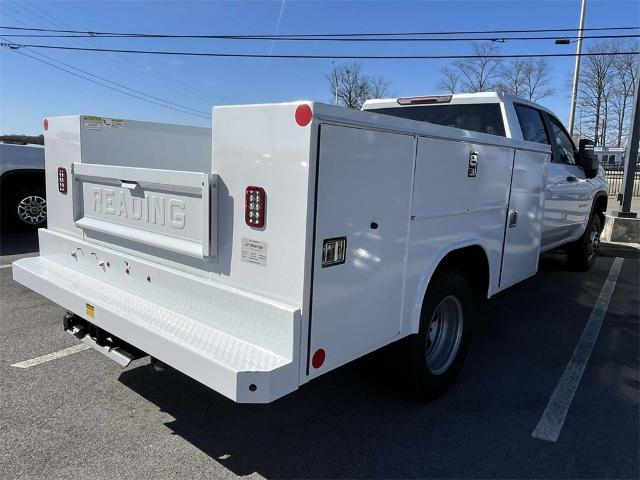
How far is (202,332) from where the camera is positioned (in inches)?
98.7

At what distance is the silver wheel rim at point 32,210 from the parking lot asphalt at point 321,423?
5497 mm

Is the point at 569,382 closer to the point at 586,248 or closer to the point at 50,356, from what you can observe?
the point at 50,356

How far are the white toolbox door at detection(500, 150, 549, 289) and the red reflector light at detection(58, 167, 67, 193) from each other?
3.28 m

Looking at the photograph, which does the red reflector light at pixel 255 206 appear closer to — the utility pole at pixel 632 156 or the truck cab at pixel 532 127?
the truck cab at pixel 532 127

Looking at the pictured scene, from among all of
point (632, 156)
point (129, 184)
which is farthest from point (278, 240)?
point (632, 156)

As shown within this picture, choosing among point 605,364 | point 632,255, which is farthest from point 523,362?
point 632,255

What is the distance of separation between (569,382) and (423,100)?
302cm

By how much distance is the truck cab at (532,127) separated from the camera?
4949 millimetres

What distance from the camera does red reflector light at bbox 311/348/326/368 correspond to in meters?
2.32

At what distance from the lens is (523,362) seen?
14.2 ft

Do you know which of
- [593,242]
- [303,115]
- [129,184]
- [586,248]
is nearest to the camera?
[303,115]

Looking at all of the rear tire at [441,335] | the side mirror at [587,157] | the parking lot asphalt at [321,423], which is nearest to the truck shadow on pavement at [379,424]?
the parking lot asphalt at [321,423]

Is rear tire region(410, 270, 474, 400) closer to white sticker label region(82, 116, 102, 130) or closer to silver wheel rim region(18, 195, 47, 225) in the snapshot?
white sticker label region(82, 116, 102, 130)

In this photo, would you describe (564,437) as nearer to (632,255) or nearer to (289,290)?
(289,290)
